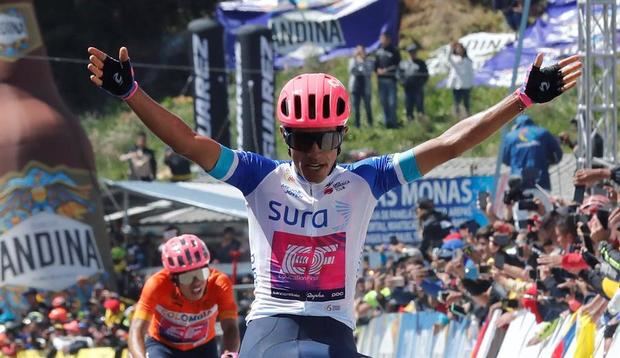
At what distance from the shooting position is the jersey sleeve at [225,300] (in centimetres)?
1047

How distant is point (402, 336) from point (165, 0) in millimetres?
25046

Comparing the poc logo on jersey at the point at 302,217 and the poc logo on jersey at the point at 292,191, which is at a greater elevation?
the poc logo on jersey at the point at 292,191

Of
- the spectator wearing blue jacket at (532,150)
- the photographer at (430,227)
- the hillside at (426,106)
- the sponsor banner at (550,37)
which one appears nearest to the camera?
the photographer at (430,227)

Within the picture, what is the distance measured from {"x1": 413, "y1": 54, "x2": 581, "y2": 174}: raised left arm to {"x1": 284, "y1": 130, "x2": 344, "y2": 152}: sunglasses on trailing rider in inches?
16.8

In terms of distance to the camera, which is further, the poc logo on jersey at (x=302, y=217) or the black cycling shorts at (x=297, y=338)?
Answer: the poc logo on jersey at (x=302, y=217)

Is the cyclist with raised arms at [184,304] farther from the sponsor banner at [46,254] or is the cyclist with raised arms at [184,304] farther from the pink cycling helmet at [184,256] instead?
the sponsor banner at [46,254]

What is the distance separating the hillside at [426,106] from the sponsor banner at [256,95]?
4075mm

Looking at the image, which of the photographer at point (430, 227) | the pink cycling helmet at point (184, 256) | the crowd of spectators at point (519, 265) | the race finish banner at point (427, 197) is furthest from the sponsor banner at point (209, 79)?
the pink cycling helmet at point (184, 256)

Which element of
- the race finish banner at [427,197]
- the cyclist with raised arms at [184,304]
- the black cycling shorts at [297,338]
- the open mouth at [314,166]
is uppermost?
the open mouth at [314,166]

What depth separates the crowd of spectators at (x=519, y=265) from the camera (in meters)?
10.0

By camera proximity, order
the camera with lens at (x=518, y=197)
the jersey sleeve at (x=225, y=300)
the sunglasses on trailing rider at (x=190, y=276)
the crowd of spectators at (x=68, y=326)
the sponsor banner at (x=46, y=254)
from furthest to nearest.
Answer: the sponsor banner at (x=46, y=254) < the crowd of spectators at (x=68, y=326) < the camera with lens at (x=518, y=197) < the sunglasses on trailing rider at (x=190, y=276) < the jersey sleeve at (x=225, y=300)

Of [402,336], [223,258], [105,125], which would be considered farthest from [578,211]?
[105,125]

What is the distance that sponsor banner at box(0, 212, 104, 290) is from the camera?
82.4ft

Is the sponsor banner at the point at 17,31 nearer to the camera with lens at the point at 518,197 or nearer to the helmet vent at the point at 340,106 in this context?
the camera with lens at the point at 518,197
